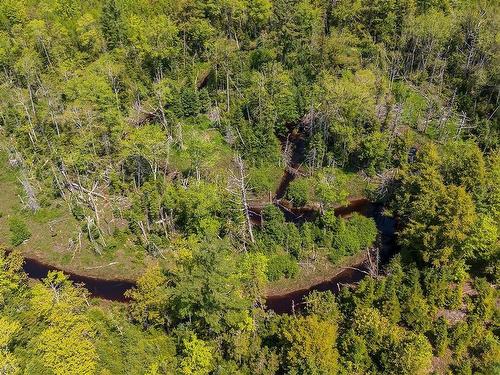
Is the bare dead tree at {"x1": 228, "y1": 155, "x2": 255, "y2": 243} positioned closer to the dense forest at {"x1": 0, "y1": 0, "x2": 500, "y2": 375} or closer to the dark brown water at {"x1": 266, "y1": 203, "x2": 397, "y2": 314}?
the dense forest at {"x1": 0, "y1": 0, "x2": 500, "y2": 375}

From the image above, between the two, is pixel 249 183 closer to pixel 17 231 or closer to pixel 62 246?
pixel 62 246

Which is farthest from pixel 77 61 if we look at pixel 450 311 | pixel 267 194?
pixel 450 311

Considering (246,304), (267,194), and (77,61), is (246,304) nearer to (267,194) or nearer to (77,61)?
(267,194)

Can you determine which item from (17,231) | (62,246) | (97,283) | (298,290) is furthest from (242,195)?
(17,231)

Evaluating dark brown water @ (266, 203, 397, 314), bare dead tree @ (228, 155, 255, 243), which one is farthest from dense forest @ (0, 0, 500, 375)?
dark brown water @ (266, 203, 397, 314)

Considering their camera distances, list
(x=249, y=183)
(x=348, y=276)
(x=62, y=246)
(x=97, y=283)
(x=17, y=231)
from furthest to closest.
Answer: (x=249, y=183), (x=62, y=246), (x=17, y=231), (x=97, y=283), (x=348, y=276)

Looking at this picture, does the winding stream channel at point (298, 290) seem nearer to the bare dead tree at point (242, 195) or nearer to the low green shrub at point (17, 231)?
the low green shrub at point (17, 231)

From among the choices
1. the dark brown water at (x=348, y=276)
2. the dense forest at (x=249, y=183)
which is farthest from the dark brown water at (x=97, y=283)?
the dark brown water at (x=348, y=276)
